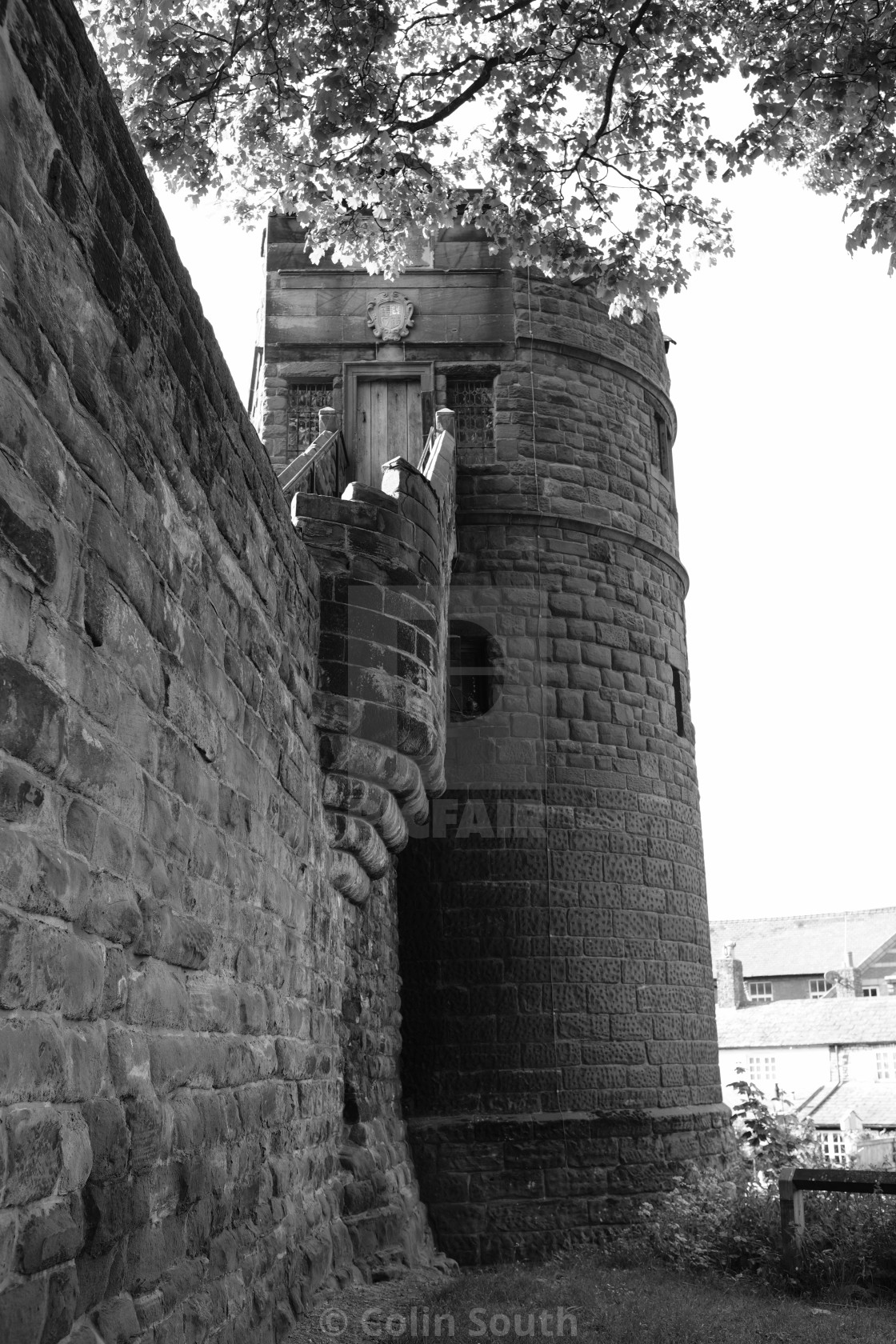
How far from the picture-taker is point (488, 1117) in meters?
9.41

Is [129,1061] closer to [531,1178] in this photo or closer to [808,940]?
[531,1178]

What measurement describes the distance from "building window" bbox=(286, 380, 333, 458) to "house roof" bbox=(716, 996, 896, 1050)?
2673cm

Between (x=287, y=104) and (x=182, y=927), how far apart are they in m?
5.74

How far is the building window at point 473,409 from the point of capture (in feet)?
37.1

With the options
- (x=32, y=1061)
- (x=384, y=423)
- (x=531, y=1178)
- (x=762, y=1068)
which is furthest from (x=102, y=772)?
(x=762, y=1068)

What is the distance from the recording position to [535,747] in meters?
10.3

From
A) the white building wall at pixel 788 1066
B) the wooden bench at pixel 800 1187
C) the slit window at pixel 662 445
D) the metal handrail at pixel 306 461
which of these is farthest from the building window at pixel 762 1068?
the wooden bench at pixel 800 1187

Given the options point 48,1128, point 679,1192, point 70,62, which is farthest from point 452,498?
point 48,1128

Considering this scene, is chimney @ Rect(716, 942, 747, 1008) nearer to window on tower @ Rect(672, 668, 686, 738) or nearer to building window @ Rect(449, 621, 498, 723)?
window on tower @ Rect(672, 668, 686, 738)

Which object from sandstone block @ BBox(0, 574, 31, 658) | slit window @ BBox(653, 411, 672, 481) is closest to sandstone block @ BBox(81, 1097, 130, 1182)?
sandstone block @ BBox(0, 574, 31, 658)

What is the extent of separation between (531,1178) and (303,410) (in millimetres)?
6774

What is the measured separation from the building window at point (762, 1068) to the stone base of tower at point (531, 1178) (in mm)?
28128

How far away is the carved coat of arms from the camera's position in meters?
11.5

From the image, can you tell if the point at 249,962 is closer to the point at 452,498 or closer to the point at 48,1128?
the point at 48,1128
